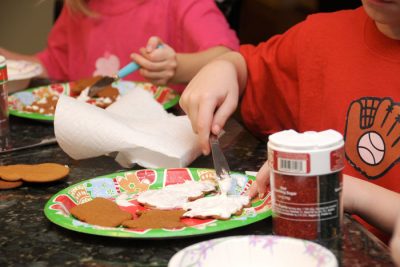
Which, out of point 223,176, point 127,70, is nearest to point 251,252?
point 223,176

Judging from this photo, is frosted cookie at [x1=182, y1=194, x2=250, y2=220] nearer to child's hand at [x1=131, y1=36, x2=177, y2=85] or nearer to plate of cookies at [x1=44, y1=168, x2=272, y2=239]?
plate of cookies at [x1=44, y1=168, x2=272, y2=239]

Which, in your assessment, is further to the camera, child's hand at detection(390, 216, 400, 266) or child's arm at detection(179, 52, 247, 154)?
child's arm at detection(179, 52, 247, 154)

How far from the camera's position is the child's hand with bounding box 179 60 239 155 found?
1298 mm

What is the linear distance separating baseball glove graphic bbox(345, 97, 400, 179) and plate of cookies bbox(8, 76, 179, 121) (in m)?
0.48

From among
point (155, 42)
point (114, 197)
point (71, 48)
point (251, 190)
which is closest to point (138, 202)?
point (114, 197)

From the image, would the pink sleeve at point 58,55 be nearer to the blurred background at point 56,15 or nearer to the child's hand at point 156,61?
Answer: the blurred background at point 56,15

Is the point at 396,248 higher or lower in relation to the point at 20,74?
higher

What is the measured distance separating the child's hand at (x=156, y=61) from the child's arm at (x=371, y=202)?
0.87 m

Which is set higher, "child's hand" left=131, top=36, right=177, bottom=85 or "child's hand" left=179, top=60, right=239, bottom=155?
"child's hand" left=179, top=60, right=239, bottom=155

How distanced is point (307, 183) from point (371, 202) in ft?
0.61

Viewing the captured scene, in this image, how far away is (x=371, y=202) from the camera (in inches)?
41.7

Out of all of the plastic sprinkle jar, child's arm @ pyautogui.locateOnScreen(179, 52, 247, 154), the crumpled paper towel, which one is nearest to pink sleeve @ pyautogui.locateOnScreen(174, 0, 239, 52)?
child's arm @ pyautogui.locateOnScreen(179, 52, 247, 154)

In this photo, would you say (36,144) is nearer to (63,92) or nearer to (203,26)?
(63,92)

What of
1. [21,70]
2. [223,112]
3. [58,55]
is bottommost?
[58,55]
